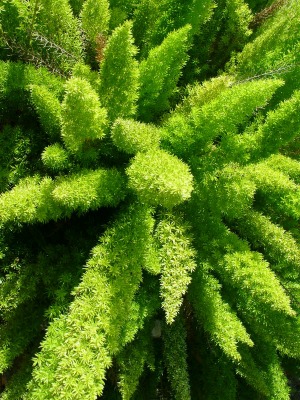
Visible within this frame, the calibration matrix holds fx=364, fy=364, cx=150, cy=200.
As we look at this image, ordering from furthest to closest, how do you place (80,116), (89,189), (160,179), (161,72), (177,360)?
(177,360) → (161,72) → (89,189) → (80,116) → (160,179)

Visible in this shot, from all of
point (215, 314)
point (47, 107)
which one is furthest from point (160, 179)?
point (215, 314)

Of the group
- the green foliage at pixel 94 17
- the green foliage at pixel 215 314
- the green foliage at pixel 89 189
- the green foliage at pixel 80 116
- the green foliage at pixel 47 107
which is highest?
the green foliage at pixel 94 17

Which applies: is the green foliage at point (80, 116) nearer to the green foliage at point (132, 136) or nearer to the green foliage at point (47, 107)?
the green foliage at point (132, 136)

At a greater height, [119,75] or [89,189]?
[119,75]

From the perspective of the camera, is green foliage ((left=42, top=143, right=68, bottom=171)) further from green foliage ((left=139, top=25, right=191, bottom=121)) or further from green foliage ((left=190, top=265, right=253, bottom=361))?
green foliage ((left=190, top=265, right=253, bottom=361))

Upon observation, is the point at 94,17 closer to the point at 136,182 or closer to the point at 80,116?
the point at 80,116

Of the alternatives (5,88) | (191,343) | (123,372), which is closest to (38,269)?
(123,372)

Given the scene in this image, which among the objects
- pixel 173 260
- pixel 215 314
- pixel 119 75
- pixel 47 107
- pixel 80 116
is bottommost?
pixel 215 314

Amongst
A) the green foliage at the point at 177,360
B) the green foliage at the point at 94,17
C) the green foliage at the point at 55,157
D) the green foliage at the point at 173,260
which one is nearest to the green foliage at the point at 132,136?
the green foliage at the point at 55,157

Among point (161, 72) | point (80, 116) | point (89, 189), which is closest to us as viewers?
point (80, 116)

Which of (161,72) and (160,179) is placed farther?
(161,72)
